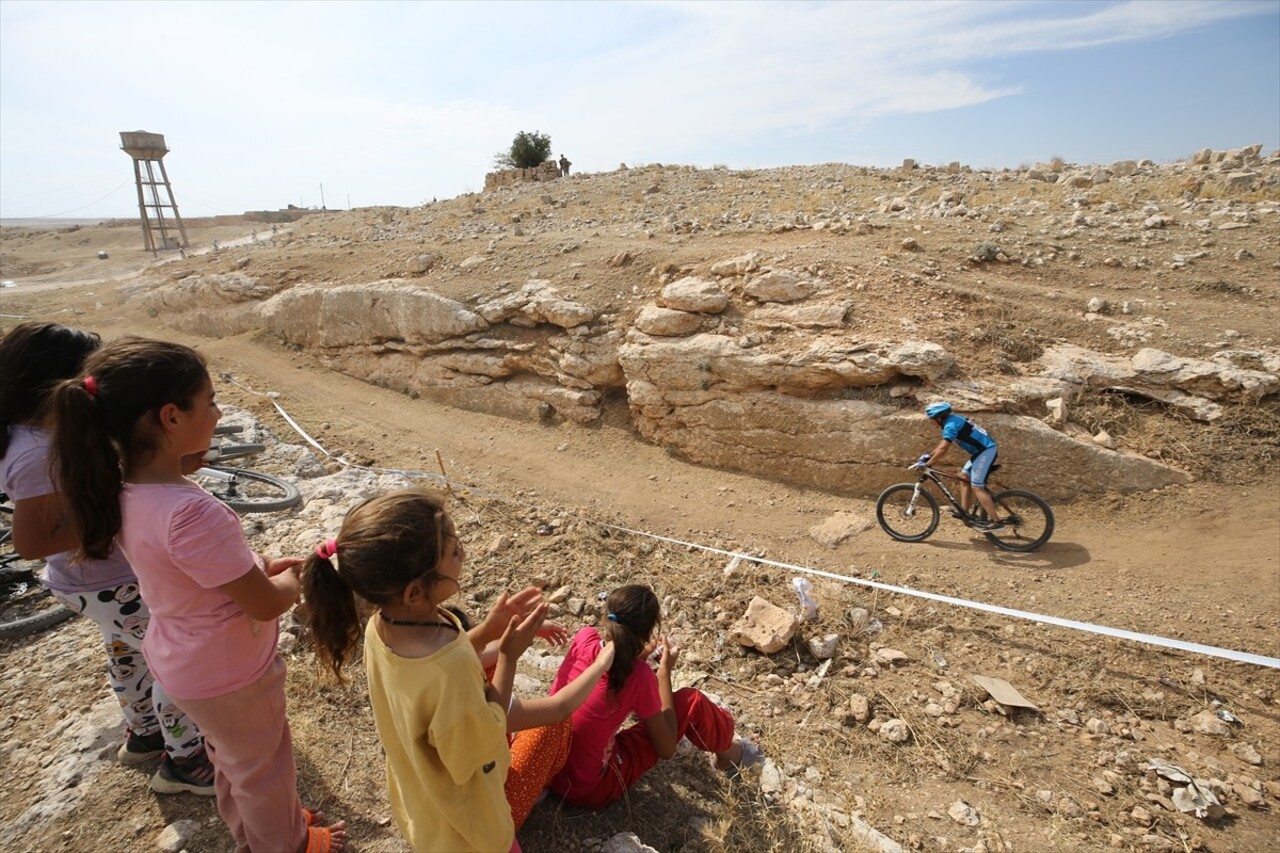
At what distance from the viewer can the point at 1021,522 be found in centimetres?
577

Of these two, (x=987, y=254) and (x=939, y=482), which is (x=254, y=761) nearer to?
(x=939, y=482)

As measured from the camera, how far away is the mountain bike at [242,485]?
574 cm

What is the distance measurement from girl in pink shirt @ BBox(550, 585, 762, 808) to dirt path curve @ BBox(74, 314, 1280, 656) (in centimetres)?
263

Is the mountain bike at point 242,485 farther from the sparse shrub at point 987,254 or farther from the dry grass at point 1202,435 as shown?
the sparse shrub at point 987,254

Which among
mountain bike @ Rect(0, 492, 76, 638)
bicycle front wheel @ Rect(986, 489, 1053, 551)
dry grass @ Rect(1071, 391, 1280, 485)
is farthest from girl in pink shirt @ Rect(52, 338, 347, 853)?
dry grass @ Rect(1071, 391, 1280, 485)

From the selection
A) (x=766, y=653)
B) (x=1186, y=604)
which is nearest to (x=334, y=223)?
(x=766, y=653)

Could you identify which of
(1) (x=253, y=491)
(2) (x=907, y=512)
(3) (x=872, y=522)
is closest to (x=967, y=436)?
(2) (x=907, y=512)

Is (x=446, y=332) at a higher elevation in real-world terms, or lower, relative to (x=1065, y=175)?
lower

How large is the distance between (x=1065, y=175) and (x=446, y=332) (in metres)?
13.1

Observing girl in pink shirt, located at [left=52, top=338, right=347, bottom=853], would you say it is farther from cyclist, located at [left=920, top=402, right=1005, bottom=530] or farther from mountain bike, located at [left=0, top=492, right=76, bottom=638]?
cyclist, located at [left=920, top=402, right=1005, bottom=530]

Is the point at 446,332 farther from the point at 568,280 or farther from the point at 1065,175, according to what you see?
the point at 1065,175

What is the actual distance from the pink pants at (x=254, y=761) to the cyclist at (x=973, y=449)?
5.62 m

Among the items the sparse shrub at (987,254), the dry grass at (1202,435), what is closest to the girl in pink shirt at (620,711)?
the dry grass at (1202,435)

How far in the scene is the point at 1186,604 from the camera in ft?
15.8
